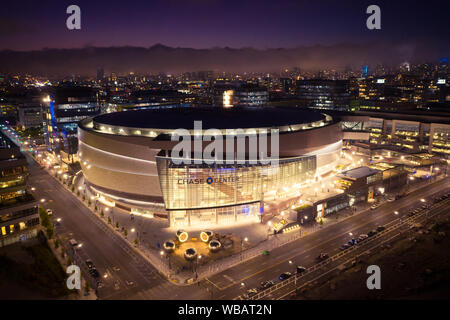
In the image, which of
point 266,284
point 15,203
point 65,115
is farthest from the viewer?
point 65,115

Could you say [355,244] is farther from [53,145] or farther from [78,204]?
[53,145]

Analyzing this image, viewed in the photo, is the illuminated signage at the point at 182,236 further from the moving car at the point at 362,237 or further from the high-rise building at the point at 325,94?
the high-rise building at the point at 325,94

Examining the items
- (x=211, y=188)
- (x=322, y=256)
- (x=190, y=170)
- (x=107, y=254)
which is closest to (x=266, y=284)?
(x=322, y=256)

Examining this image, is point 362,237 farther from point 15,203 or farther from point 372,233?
point 15,203

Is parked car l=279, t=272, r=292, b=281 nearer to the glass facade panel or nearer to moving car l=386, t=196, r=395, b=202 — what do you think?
the glass facade panel

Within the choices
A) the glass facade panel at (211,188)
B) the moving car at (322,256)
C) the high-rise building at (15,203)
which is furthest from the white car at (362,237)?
the high-rise building at (15,203)

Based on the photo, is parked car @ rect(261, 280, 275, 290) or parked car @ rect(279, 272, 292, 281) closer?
parked car @ rect(261, 280, 275, 290)

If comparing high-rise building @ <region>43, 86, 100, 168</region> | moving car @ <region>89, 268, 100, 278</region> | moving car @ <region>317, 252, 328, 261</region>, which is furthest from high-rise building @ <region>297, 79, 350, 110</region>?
moving car @ <region>89, 268, 100, 278</region>

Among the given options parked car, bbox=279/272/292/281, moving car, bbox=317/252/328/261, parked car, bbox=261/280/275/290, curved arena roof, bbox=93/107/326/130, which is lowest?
parked car, bbox=261/280/275/290

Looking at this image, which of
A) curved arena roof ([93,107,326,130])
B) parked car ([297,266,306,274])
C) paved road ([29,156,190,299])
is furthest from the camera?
curved arena roof ([93,107,326,130])
